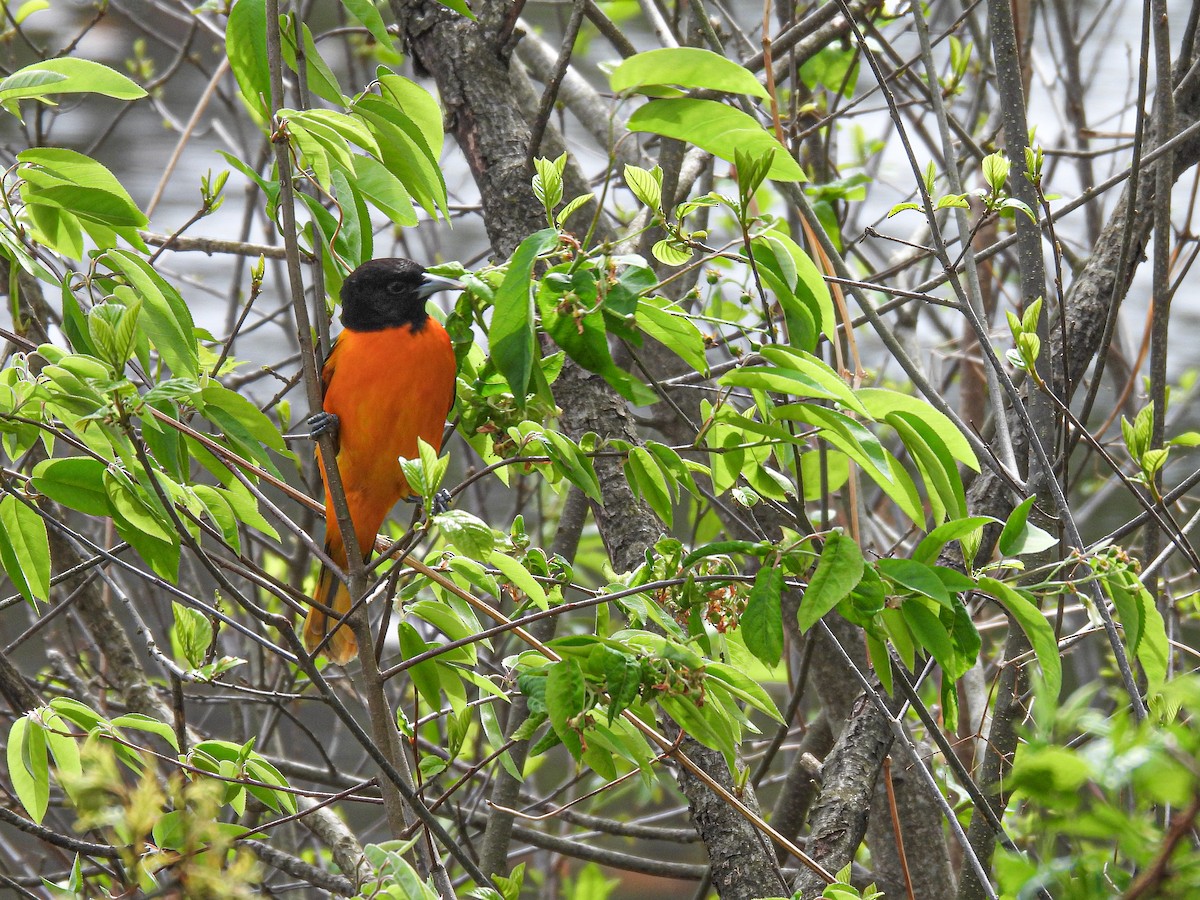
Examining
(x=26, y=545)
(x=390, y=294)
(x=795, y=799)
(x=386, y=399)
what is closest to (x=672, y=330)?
(x=26, y=545)

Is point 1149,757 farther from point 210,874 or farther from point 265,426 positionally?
point 265,426

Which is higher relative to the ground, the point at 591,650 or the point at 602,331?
the point at 602,331

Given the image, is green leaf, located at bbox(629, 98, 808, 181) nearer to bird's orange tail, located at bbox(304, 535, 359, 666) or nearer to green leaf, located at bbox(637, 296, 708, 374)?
green leaf, located at bbox(637, 296, 708, 374)

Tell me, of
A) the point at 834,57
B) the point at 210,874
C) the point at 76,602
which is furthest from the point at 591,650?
the point at 834,57

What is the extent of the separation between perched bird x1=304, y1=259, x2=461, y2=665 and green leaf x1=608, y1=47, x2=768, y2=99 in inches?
60.8

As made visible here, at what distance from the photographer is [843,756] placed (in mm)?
2508

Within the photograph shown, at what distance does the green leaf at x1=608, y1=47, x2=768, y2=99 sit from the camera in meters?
1.40

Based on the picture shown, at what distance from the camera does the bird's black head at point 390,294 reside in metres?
3.15

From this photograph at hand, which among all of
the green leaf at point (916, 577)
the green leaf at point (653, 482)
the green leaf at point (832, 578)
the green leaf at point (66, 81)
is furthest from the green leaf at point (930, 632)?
the green leaf at point (66, 81)

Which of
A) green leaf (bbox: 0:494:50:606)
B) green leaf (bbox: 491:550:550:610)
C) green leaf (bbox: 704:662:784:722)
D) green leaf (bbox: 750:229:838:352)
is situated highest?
green leaf (bbox: 750:229:838:352)

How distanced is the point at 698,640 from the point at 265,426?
0.74 metres

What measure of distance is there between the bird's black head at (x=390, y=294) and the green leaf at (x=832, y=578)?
1940 mm

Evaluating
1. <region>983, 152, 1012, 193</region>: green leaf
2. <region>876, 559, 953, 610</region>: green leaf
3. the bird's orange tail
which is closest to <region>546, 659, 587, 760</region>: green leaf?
<region>876, 559, 953, 610</region>: green leaf

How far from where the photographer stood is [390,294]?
317 centimetres
